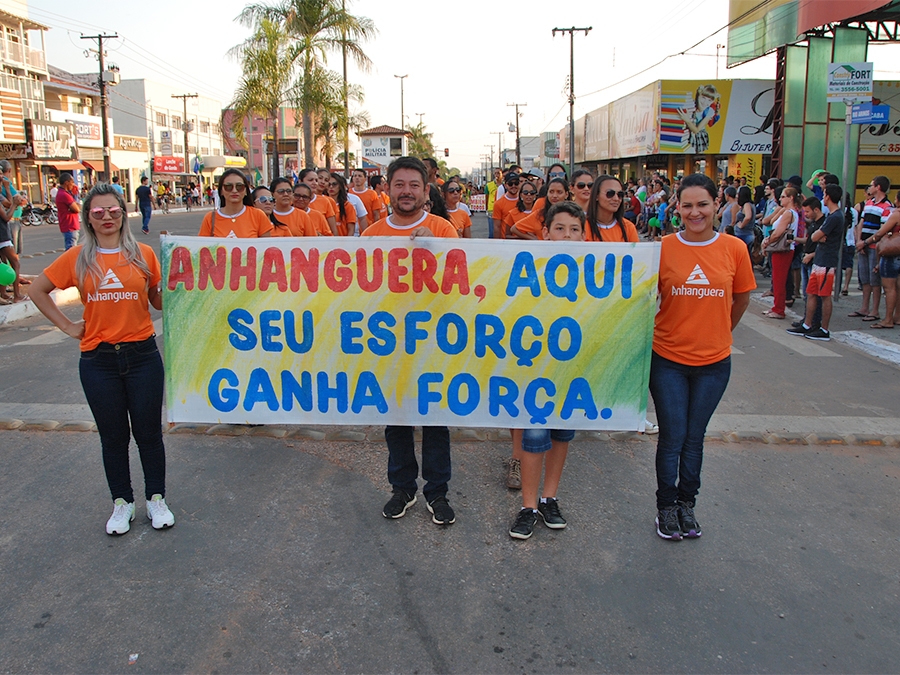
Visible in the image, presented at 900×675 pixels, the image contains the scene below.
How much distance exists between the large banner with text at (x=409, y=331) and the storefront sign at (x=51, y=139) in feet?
137

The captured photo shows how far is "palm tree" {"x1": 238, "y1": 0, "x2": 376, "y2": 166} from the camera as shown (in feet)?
81.3

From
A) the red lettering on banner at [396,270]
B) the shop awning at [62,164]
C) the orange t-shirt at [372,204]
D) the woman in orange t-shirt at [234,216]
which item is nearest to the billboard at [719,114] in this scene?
the orange t-shirt at [372,204]

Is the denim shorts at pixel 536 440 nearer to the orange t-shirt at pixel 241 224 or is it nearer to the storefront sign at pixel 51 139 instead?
the orange t-shirt at pixel 241 224

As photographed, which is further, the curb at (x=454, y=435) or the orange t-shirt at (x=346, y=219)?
the orange t-shirt at (x=346, y=219)

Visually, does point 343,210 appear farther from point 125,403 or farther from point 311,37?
point 311,37

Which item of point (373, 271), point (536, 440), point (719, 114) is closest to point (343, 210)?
point (373, 271)

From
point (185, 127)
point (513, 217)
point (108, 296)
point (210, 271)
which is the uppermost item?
point (185, 127)

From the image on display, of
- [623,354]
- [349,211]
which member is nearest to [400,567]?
[623,354]

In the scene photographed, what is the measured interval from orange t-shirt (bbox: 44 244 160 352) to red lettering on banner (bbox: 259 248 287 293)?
614 mm

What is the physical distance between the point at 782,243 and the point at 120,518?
876cm

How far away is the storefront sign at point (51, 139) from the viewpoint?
38906 millimetres

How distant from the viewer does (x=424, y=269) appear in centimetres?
380

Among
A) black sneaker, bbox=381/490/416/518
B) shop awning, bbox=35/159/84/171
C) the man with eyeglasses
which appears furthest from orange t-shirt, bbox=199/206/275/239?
shop awning, bbox=35/159/84/171

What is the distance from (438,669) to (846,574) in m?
2.03
